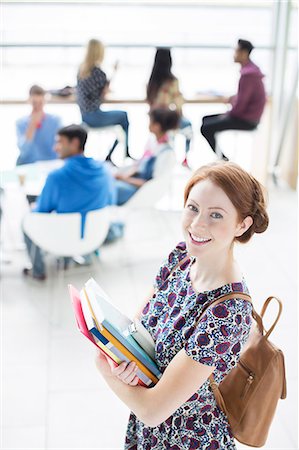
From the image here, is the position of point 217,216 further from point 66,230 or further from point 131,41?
point 131,41

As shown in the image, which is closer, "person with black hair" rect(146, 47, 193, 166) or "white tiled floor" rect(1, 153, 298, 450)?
"white tiled floor" rect(1, 153, 298, 450)

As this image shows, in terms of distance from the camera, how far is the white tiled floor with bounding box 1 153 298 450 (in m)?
2.99

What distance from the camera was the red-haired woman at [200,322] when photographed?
1646 millimetres

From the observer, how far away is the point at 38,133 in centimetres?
489

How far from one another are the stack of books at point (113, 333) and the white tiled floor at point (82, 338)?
4.14ft

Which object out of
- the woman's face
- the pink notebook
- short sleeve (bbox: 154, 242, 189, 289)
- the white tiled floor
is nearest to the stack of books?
the pink notebook

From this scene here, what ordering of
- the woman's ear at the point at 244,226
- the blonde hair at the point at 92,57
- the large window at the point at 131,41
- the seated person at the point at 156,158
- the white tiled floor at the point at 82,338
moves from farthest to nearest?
the large window at the point at 131,41
the blonde hair at the point at 92,57
the seated person at the point at 156,158
the white tiled floor at the point at 82,338
the woman's ear at the point at 244,226

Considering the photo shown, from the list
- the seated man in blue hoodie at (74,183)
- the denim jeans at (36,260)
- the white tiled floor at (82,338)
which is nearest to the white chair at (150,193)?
the white tiled floor at (82,338)

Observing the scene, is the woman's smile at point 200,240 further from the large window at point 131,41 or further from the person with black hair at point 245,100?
the large window at point 131,41

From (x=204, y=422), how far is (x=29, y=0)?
18.0 feet

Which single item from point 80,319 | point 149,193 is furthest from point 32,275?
point 80,319

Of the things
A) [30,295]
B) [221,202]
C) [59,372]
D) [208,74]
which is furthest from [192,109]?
[221,202]

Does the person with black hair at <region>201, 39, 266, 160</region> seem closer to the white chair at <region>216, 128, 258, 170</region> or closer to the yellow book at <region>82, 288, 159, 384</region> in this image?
the white chair at <region>216, 128, 258, 170</region>

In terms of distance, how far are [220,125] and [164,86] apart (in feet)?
1.82
